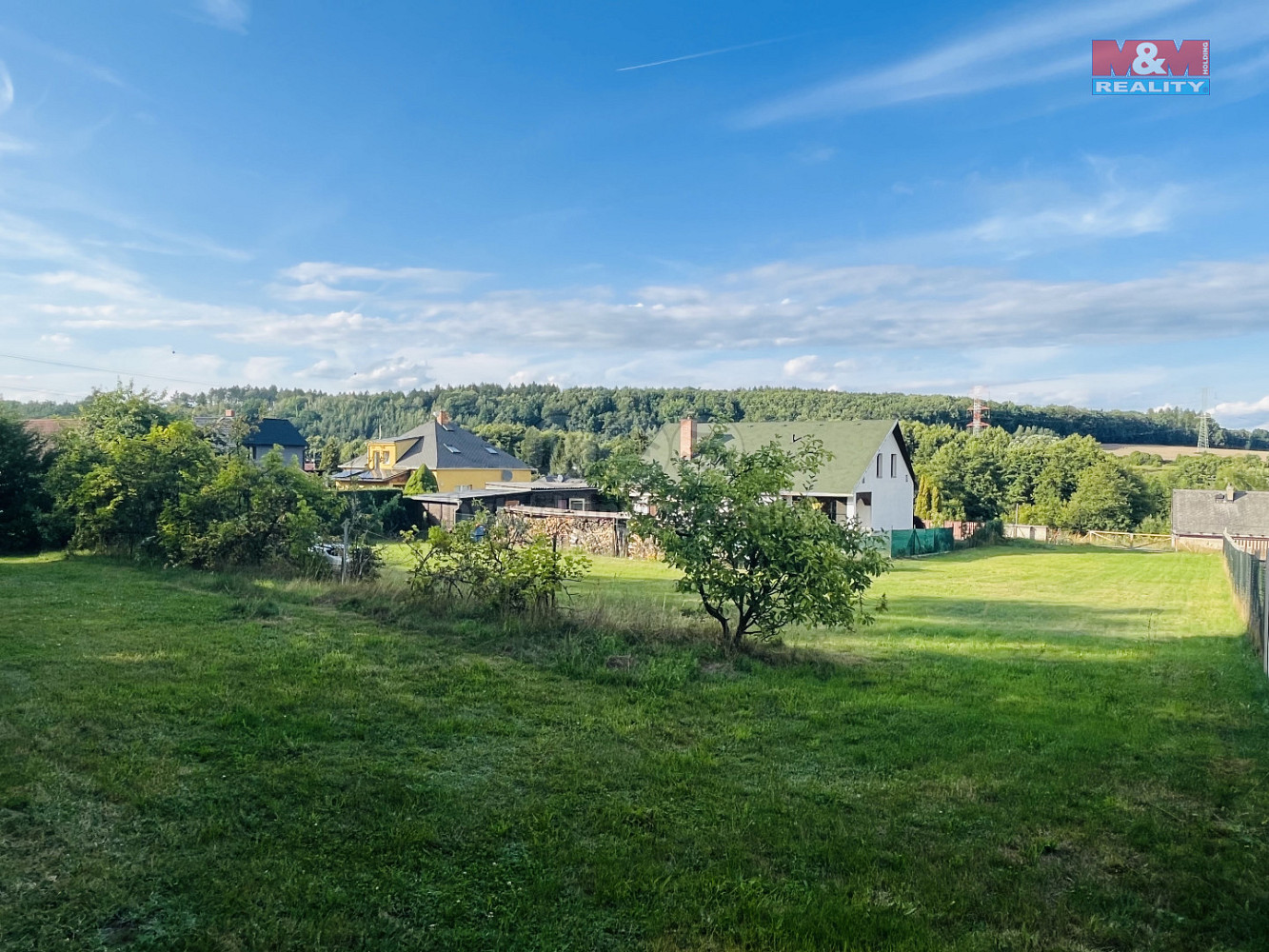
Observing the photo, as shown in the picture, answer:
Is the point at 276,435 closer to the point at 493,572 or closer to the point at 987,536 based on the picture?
the point at 987,536

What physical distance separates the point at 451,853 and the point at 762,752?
2.64 meters

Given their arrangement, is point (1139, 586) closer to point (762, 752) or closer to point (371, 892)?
point (762, 752)

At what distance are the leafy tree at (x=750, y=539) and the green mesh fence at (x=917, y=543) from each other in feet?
70.8

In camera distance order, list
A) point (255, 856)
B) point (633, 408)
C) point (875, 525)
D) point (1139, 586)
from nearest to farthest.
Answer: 1. point (255, 856)
2. point (1139, 586)
3. point (875, 525)
4. point (633, 408)

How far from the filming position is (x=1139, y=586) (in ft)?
70.9

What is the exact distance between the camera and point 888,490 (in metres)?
34.9

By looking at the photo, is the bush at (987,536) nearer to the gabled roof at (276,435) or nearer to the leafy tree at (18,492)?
the leafy tree at (18,492)

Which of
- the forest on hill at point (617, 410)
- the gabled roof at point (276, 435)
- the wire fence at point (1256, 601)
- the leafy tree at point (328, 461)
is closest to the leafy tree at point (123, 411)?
the leafy tree at point (328, 461)

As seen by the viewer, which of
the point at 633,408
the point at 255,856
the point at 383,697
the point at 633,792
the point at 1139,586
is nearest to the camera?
the point at 255,856

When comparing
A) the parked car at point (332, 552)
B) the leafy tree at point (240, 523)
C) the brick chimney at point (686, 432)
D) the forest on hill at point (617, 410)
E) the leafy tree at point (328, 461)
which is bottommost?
the parked car at point (332, 552)

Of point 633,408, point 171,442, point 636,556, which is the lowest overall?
point 636,556

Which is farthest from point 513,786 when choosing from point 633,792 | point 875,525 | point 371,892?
point 875,525

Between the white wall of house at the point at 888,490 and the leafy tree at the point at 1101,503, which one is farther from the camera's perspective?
the leafy tree at the point at 1101,503

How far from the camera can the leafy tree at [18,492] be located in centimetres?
1848
